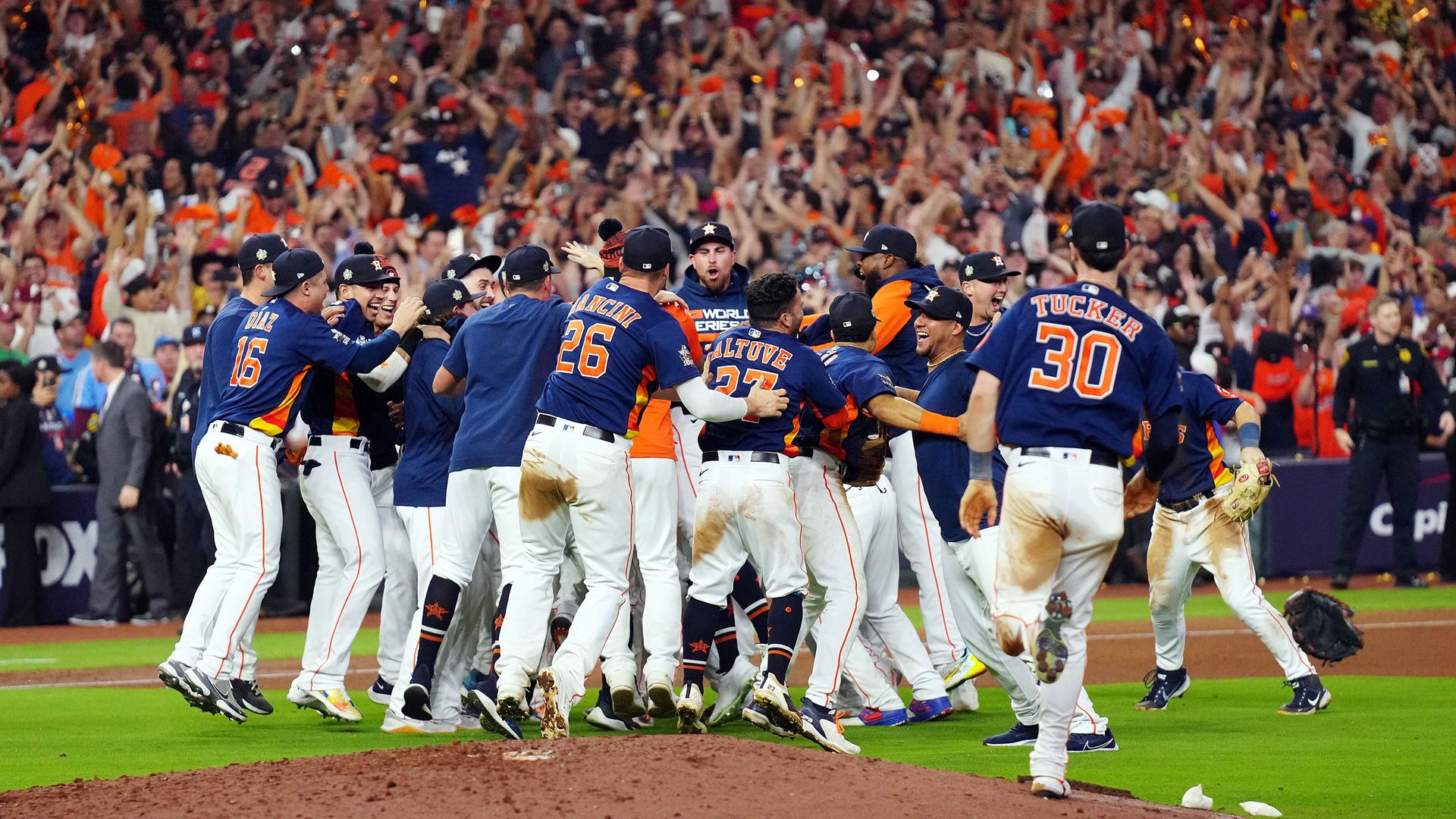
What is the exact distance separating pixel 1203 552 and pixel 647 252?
353 cm

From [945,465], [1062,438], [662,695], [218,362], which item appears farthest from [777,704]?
[218,362]

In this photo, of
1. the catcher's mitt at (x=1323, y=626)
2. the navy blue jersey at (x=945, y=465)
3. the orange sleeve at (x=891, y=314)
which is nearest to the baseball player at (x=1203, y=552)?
the catcher's mitt at (x=1323, y=626)

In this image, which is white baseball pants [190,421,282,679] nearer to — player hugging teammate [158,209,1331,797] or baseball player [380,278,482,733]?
player hugging teammate [158,209,1331,797]

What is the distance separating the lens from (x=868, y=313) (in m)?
8.01

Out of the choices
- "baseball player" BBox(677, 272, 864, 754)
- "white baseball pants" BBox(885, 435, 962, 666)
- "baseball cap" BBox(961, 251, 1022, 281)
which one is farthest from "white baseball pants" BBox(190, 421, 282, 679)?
"baseball cap" BBox(961, 251, 1022, 281)

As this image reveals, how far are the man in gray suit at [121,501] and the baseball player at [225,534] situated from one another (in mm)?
5466

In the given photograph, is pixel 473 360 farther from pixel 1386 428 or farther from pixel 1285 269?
pixel 1285 269

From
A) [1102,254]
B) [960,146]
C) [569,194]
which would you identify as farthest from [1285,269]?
[1102,254]

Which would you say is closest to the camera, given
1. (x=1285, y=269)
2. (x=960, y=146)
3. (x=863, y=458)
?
(x=863, y=458)

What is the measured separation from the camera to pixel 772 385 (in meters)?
7.45

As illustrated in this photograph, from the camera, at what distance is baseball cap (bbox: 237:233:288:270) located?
29.6 feet

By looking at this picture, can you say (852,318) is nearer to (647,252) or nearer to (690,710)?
(647,252)

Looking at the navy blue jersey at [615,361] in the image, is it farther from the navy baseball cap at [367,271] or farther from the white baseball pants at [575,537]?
the navy baseball cap at [367,271]

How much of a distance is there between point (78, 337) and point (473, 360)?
28.9ft
